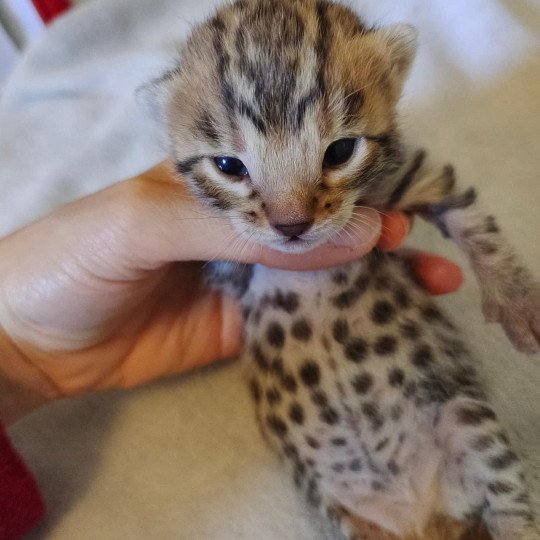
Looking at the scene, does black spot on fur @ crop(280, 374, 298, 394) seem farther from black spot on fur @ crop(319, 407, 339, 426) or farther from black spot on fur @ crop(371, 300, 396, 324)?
black spot on fur @ crop(371, 300, 396, 324)

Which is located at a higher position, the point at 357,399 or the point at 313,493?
the point at 357,399

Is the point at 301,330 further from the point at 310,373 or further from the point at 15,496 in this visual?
the point at 15,496

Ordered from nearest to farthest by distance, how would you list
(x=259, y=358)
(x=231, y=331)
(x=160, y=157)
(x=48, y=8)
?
(x=259, y=358) → (x=231, y=331) → (x=160, y=157) → (x=48, y=8)

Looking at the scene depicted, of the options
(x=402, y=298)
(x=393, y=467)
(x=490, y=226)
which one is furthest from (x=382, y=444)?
(x=490, y=226)

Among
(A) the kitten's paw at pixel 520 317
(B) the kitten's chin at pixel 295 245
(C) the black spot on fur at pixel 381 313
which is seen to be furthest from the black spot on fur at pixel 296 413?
(A) the kitten's paw at pixel 520 317

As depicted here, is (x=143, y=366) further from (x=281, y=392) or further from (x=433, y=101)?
(x=433, y=101)

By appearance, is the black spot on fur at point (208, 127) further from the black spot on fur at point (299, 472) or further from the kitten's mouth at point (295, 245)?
the black spot on fur at point (299, 472)
